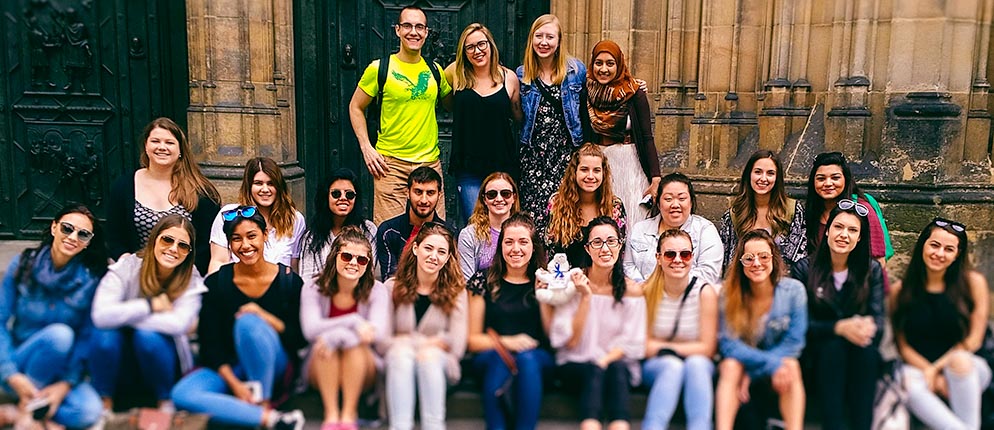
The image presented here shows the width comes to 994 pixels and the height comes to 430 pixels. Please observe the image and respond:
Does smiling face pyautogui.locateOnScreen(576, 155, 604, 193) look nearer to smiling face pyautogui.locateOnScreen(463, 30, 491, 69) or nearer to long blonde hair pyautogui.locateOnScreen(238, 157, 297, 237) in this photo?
smiling face pyautogui.locateOnScreen(463, 30, 491, 69)

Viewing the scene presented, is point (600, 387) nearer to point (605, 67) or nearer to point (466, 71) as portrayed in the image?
point (605, 67)

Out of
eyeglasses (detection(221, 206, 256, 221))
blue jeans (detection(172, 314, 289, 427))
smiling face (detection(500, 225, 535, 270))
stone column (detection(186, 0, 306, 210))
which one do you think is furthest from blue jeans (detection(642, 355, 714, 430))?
stone column (detection(186, 0, 306, 210))

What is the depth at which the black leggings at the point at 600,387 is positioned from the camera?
3322 mm

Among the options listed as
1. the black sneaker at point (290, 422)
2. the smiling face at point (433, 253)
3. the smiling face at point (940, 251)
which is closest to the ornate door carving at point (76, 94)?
the smiling face at point (433, 253)

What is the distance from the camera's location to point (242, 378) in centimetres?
336

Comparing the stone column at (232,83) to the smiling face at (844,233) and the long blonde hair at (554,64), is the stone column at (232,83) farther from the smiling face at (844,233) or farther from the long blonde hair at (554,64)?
the smiling face at (844,233)

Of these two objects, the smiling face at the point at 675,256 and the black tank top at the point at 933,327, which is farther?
the smiling face at the point at 675,256

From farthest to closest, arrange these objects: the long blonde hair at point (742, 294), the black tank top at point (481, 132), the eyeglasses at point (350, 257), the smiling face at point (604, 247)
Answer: the black tank top at point (481, 132)
the smiling face at point (604, 247)
the eyeglasses at point (350, 257)
the long blonde hair at point (742, 294)

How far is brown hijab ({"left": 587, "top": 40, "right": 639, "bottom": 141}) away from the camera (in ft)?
14.5

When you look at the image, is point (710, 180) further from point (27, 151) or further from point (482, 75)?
point (27, 151)

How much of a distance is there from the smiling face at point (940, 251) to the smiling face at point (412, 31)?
279cm

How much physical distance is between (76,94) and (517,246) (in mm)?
4935

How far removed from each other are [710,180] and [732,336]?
117 inches

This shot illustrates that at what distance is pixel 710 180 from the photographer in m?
6.13
